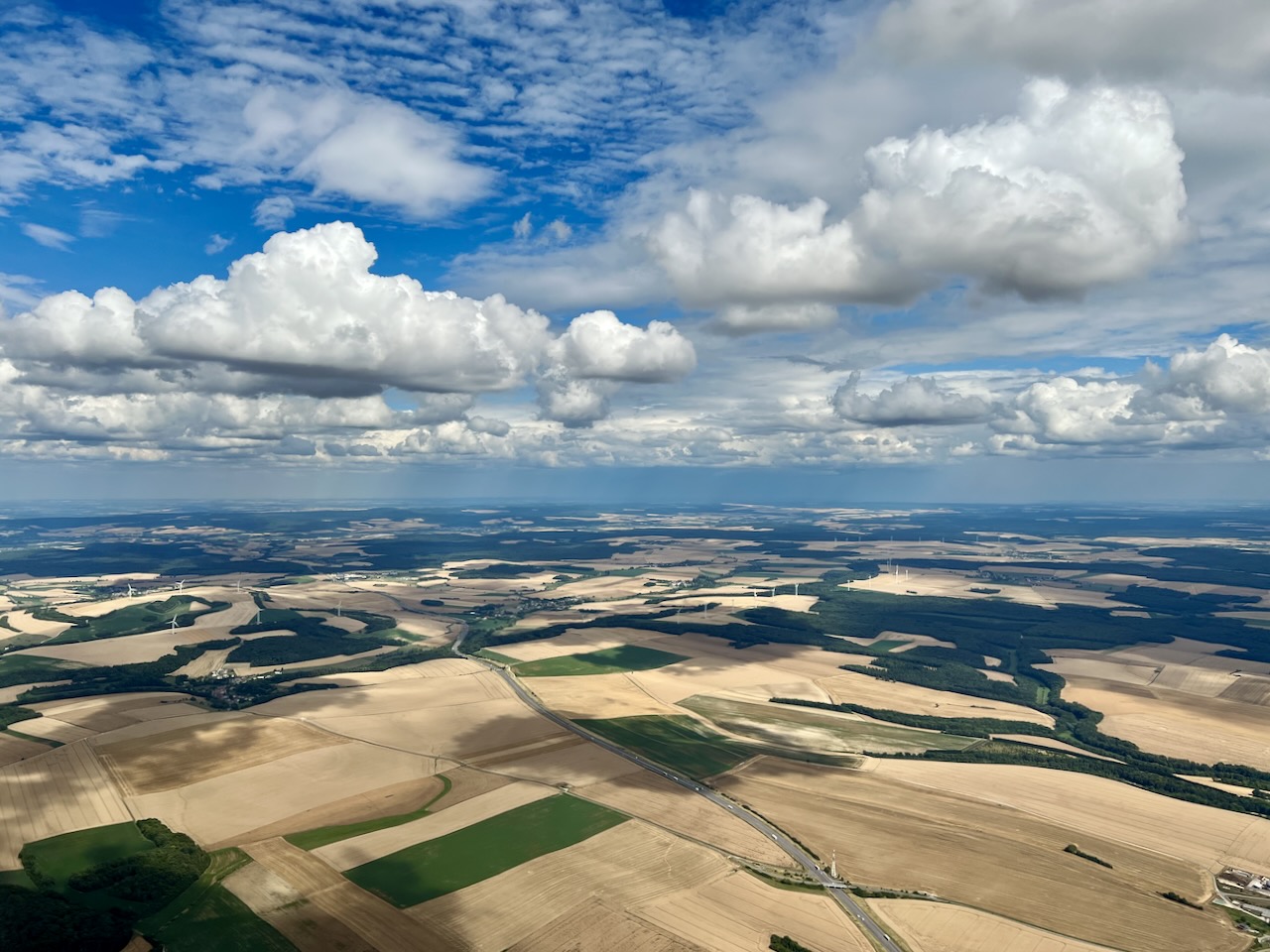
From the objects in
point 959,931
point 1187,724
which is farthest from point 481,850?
point 1187,724

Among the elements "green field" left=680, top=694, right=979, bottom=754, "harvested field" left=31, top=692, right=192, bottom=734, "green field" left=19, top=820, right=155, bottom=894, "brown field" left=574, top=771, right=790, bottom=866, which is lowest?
"green field" left=680, top=694, right=979, bottom=754

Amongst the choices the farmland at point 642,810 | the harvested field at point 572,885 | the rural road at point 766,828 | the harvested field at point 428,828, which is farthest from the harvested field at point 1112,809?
the harvested field at point 428,828

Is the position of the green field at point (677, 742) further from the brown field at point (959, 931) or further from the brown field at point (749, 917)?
the brown field at point (959, 931)

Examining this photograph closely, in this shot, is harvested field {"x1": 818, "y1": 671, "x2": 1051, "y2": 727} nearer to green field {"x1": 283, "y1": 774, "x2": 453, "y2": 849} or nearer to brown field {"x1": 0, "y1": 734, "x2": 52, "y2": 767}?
green field {"x1": 283, "y1": 774, "x2": 453, "y2": 849}

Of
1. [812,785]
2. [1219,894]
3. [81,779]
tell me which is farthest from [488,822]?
[1219,894]

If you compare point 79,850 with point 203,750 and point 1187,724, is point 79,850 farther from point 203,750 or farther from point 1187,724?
point 1187,724

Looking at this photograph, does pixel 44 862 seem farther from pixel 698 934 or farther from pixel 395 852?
pixel 698 934

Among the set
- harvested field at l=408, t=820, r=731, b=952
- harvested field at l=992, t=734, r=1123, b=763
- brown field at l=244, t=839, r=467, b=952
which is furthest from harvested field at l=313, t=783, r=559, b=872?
harvested field at l=992, t=734, r=1123, b=763
